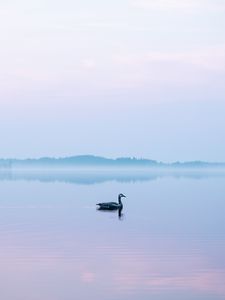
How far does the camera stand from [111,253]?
102ft

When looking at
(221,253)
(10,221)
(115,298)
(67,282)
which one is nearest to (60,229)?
(10,221)

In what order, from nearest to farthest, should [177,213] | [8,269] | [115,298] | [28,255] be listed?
[115,298]
[8,269]
[28,255]
[177,213]

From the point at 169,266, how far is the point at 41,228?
43.0 feet

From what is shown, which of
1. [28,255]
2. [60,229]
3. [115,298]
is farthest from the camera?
[60,229]

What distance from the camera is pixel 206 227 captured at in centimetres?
4072

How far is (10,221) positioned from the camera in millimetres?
42969

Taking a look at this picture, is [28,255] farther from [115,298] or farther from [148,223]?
[148,223]

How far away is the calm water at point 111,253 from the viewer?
77.9 feet

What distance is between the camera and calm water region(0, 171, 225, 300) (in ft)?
77.9

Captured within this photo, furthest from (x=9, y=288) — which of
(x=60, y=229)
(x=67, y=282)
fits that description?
(x=60, y=229)

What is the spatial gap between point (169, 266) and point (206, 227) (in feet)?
43.2

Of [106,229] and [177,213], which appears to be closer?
[106,229]

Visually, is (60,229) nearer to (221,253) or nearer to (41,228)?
(41,228)

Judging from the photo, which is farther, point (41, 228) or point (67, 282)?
point (41, 228)
